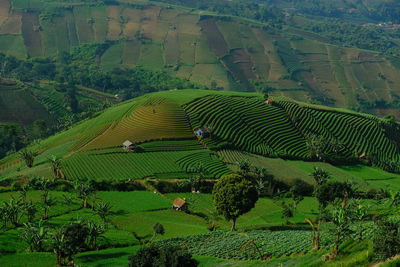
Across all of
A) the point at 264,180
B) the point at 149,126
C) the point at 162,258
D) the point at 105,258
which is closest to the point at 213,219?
the point at 105,258

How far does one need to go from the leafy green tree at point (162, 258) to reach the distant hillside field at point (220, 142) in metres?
46.9

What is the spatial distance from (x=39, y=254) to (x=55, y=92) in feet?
485

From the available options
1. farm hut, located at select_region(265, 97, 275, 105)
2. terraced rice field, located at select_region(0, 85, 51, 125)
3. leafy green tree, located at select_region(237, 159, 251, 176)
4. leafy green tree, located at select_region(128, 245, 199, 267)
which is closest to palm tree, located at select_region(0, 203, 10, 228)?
leafy green tree, located at select_region(128, 245, 199, 267)

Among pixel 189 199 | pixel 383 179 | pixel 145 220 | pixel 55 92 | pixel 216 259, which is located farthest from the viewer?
pixel 55 92

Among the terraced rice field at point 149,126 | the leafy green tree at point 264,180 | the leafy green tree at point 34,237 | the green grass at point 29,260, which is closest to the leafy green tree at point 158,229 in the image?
the leafy green tree at point 34,237

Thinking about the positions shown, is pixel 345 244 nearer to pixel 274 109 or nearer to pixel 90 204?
pixel 90 204

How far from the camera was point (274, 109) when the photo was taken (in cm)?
13300

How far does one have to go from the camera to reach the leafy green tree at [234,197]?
55.9 metres

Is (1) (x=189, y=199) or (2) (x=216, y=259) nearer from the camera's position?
(2) (x=216, y=259)

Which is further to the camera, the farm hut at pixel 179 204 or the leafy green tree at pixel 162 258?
the farm hut at pixel 179 204

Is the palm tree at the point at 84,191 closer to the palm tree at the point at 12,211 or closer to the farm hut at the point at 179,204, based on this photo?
the palm tree at the point at 12,211

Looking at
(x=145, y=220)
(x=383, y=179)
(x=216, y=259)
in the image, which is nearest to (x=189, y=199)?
(x=145, y=220)

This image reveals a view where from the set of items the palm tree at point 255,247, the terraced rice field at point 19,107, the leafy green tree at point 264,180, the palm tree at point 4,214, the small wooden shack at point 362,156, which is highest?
the palm tree at point 255,247

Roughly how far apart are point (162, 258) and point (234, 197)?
21.4m
